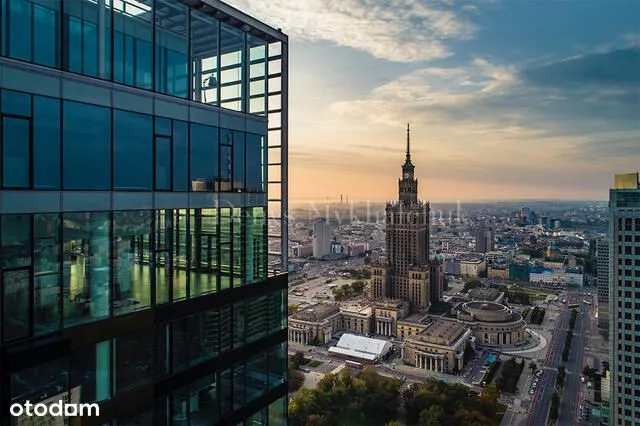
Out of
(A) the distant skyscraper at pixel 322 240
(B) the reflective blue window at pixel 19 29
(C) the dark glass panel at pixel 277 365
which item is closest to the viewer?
(B) the reflective blue window at pixel 19 29

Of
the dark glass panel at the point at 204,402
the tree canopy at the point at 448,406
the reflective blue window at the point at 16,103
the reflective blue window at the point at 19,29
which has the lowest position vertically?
the tree canopy at the point at 448,406

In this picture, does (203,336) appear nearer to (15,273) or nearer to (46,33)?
(15,273)

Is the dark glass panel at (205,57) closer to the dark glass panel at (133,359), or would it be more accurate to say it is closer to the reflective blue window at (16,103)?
the reflective blue window at (16,103)

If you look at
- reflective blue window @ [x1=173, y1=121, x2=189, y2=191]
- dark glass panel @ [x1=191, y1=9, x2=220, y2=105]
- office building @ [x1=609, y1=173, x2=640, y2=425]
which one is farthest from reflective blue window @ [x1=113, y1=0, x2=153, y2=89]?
office building @ [x1=609, y1=173, x2=640, y2=425]

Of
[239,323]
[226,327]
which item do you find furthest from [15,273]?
[239,323]

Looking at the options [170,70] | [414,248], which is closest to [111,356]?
[170,70]

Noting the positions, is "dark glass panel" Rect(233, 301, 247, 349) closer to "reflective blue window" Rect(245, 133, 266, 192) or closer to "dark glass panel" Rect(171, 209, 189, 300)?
"dark glass panel" Rect(171, 209, 189, 300)

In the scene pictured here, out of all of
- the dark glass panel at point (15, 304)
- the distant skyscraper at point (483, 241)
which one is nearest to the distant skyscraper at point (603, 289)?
the distant skyscraper at point (483, 241)

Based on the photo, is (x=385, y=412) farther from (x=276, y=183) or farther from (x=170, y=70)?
(x=170, y=70)

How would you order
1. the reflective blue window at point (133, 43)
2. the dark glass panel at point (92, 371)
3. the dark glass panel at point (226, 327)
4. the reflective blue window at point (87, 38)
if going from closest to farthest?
1. the dark glass panel at point (92, 371)
2. the reflective blue window at point (87, 38)
3. the reflective blue window at point (133, 43)
4. the dark glass panel at point (226, 327)
